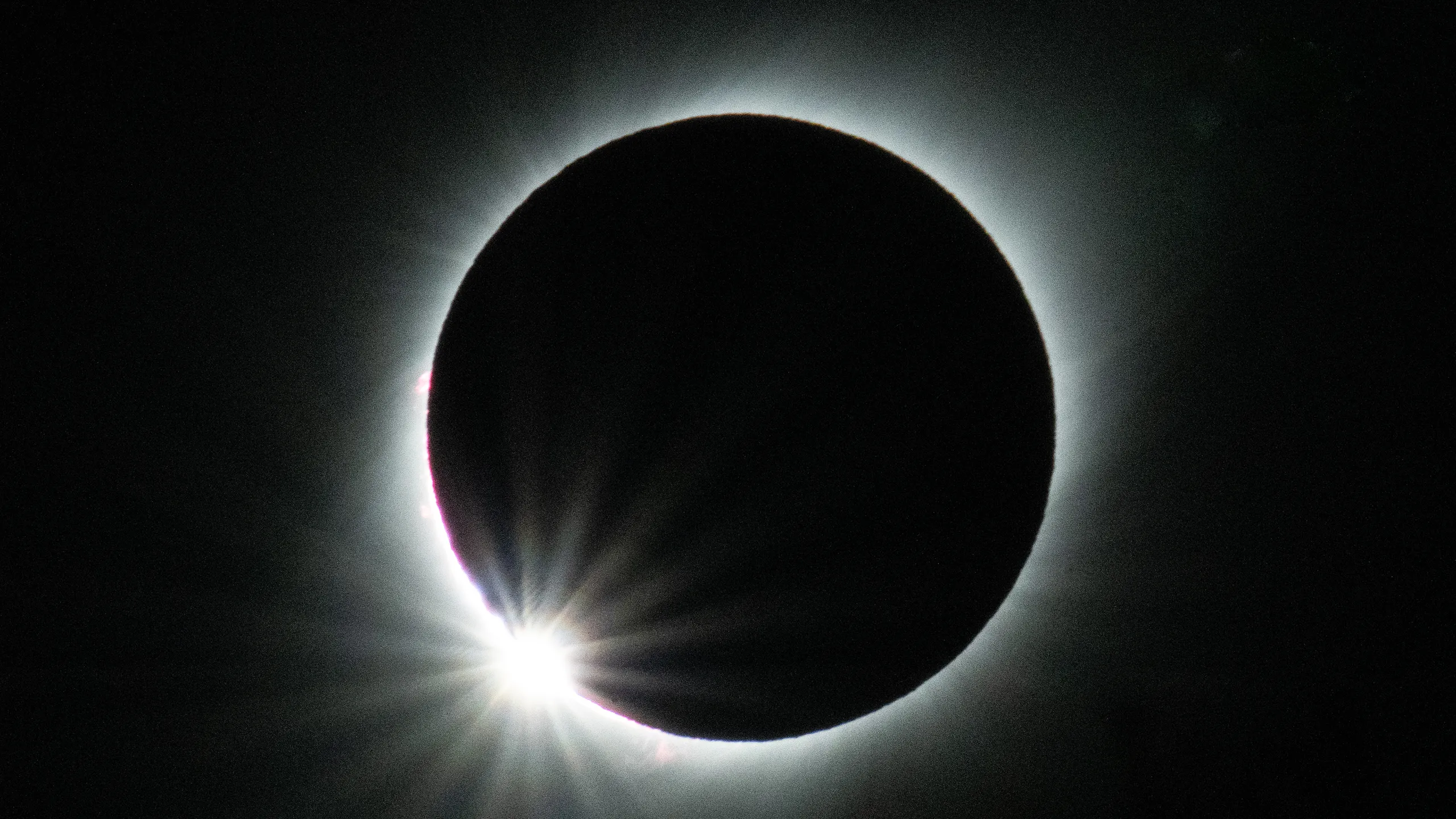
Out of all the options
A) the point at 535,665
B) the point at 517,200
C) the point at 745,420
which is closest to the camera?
the point at 745,420

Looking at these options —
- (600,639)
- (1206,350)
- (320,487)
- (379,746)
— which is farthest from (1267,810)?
(320,487)

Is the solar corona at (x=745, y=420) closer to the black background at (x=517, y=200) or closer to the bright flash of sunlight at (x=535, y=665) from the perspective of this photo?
the bright flash of sunlight at (x=535, y=665)

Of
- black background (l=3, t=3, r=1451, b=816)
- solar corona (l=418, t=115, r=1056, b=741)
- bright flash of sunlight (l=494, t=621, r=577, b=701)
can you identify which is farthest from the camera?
black background (l=3, t=3, r=1451, b=816)

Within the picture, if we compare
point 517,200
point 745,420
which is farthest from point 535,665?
point 517,200

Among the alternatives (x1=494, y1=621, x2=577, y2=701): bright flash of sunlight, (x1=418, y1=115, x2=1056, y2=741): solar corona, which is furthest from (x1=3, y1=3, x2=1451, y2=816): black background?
(x1=418, y1=115, x2=1056, y2=741): solar corona

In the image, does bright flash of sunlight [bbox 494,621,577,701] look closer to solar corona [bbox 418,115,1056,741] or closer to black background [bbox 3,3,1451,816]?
solar corona [bbox 418,115,1056,741]

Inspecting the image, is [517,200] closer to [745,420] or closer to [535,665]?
[745,420]

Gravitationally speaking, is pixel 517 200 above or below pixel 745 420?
above

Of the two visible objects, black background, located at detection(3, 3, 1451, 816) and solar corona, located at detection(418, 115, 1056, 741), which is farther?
black background, located at detection(3, 3, 1451, 816)
